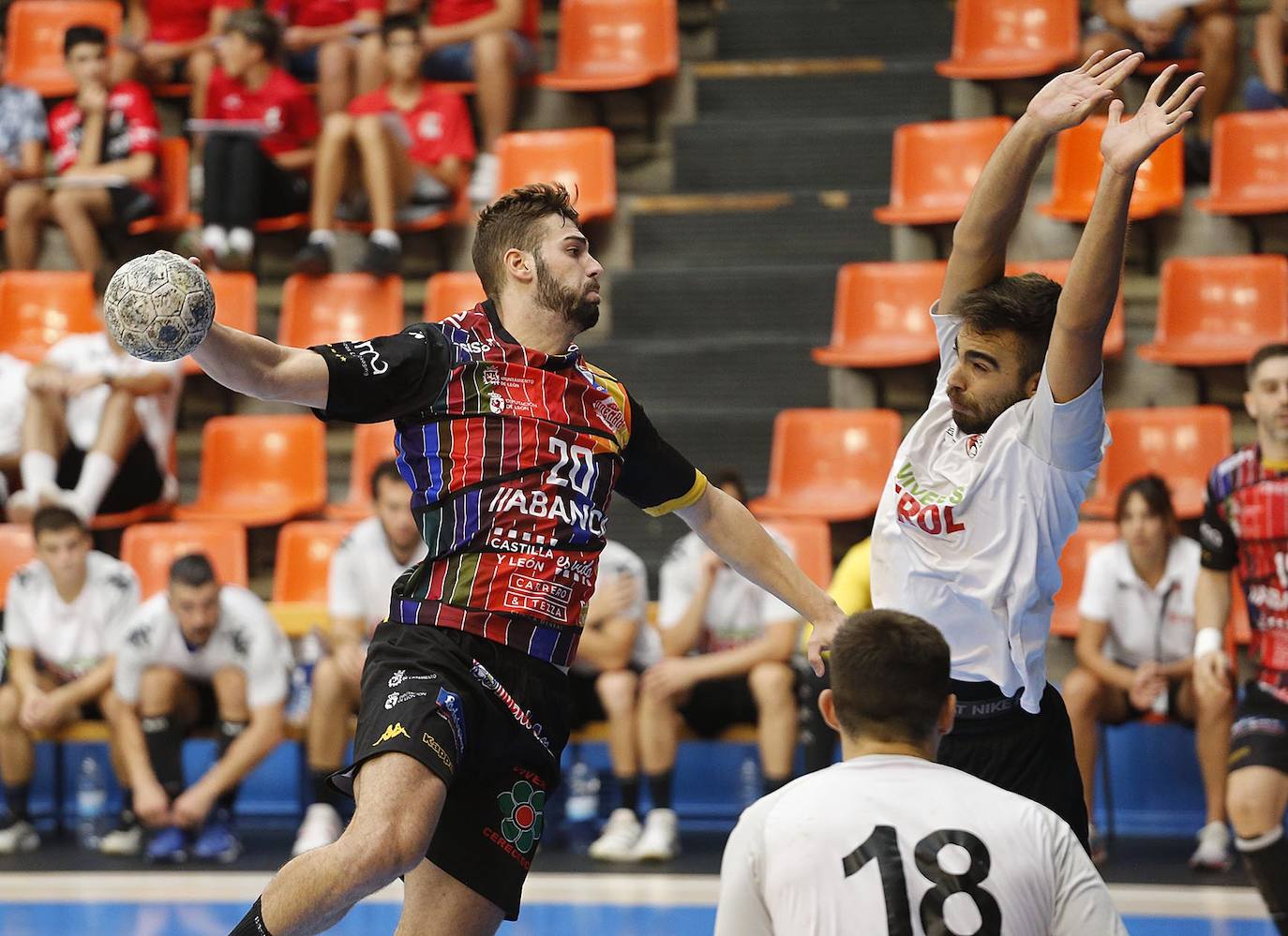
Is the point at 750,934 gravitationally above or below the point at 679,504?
below

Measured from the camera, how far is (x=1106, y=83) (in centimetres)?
359

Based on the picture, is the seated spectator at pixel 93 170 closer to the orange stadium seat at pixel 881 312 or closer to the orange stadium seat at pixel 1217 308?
the orange stadium seat at pixel 881 312

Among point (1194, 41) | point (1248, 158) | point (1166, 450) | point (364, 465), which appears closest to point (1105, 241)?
point (1166, 450)

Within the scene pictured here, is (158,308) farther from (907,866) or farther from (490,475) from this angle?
(907,866)

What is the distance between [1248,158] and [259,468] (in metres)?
5.43

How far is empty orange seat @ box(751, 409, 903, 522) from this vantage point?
27.9ft

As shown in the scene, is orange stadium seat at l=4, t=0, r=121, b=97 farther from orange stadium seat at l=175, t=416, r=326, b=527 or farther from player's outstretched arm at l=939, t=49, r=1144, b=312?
player's outstretched arm at l=939, t=49, r=1144, b=312

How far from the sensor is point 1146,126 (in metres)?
3.37

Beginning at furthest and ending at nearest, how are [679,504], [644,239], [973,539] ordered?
[644,239] < [679,504] < [973,539]

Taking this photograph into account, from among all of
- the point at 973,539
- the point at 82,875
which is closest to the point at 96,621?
the point at 82,875

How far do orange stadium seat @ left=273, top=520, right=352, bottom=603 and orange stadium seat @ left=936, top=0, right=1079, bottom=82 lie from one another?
4.40 m

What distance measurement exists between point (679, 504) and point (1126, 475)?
470 cm

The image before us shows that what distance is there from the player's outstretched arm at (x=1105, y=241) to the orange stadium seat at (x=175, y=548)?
18.9ft

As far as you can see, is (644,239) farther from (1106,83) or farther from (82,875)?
(1106,83)
